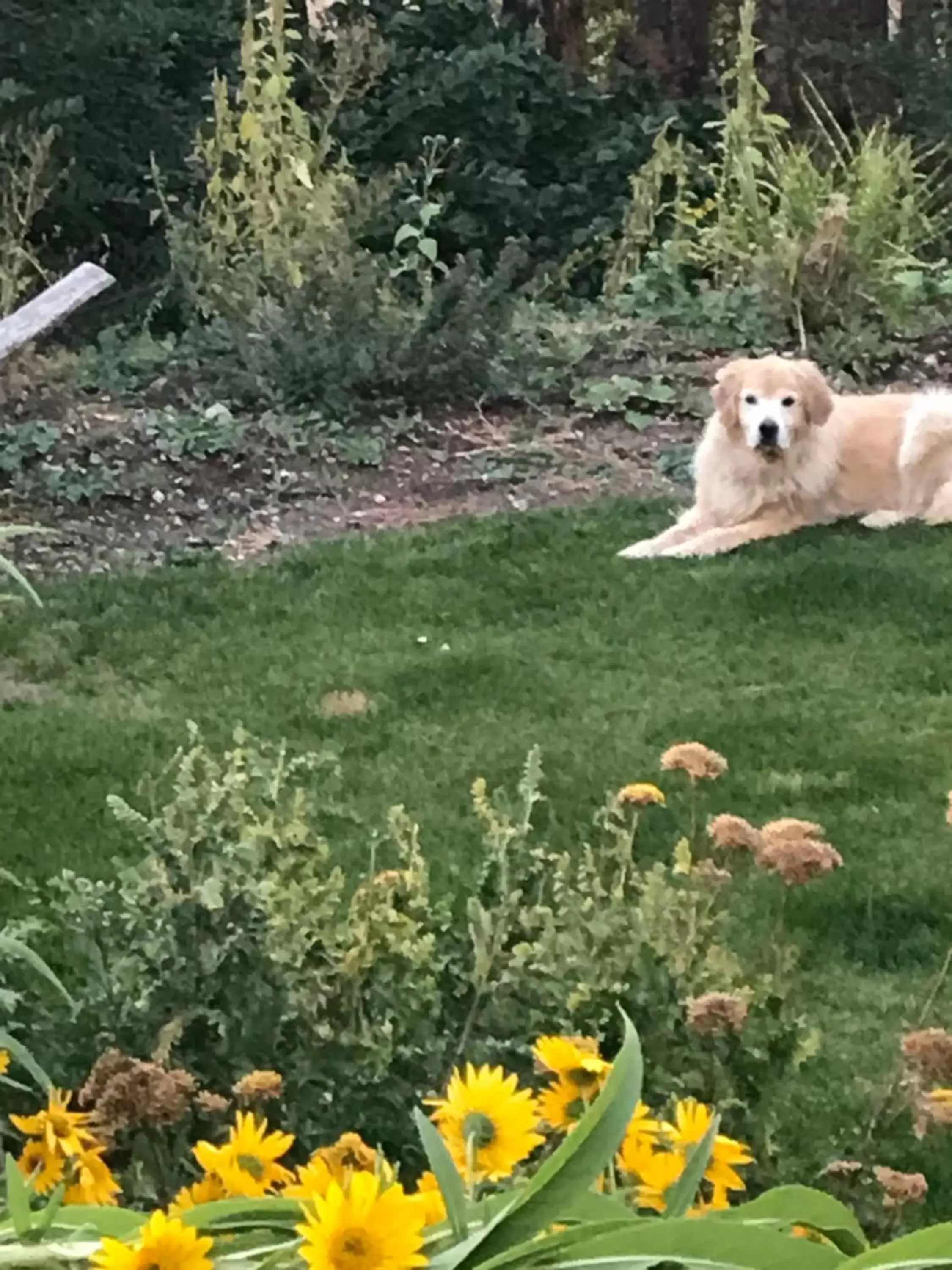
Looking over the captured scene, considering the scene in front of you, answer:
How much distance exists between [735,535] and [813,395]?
0.50 m

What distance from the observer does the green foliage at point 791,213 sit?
699cm

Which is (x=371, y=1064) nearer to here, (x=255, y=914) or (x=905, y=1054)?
(x=255, y=914)

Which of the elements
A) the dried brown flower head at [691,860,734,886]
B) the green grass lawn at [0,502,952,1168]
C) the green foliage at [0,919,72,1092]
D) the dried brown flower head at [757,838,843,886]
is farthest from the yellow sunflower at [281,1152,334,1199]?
the green grass lawn at [0,502,952,1168]

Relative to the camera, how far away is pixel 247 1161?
43.7 inches

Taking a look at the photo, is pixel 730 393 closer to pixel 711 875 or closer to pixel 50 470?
pixel 50 470

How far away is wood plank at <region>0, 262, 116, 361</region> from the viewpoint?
20.4 feet

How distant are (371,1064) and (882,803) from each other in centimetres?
159

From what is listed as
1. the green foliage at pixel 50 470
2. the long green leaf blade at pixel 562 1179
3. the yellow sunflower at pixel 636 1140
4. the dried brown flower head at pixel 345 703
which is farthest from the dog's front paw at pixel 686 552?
the long green leaf blade at pixel 562 1179

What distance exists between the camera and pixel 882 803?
127 inches

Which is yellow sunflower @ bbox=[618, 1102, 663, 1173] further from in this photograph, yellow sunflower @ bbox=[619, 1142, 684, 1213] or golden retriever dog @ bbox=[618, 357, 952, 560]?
golden retriever dog @ bbox=[618, 357, 952, 560]

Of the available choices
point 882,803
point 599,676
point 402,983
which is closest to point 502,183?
point 599,676

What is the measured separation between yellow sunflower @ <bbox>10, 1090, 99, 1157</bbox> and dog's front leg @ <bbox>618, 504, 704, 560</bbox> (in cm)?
376

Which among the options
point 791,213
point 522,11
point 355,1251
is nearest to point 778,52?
point 522,11

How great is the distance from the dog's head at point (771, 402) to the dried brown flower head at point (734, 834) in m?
3.31
